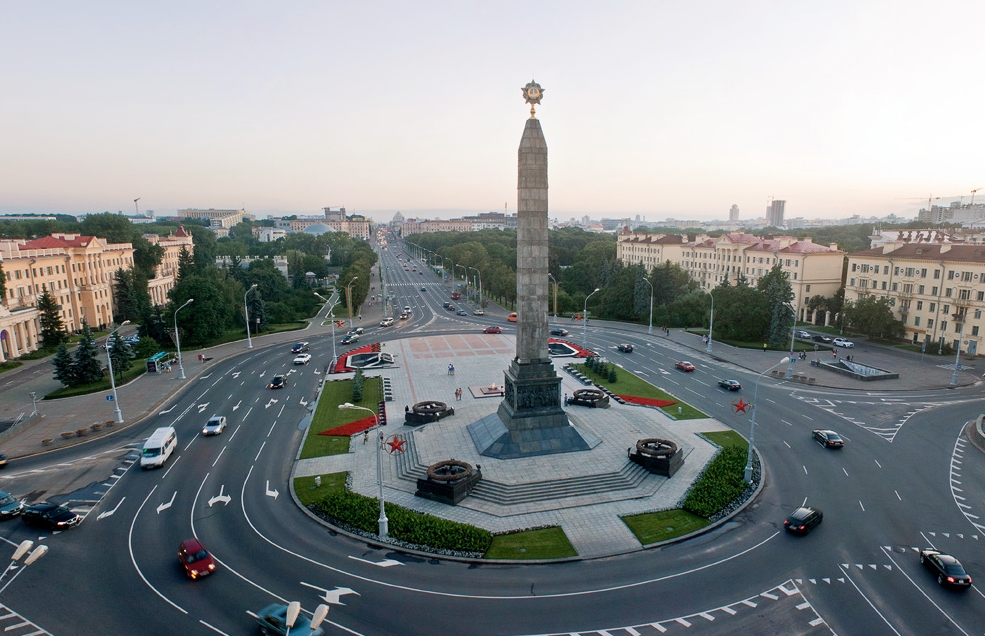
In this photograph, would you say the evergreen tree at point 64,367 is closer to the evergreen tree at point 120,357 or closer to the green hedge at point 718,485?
the evergreen tree at point 120,357

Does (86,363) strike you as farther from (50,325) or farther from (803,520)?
(803,520)

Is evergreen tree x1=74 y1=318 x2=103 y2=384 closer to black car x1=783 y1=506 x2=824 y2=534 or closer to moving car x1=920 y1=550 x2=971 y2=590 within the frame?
black car x1=783 y1=506 x2=824 y2=534

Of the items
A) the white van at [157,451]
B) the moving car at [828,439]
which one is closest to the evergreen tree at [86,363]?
the white van at [157,451]

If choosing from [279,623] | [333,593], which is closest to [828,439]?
[333,593]

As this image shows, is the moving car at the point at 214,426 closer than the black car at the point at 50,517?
No

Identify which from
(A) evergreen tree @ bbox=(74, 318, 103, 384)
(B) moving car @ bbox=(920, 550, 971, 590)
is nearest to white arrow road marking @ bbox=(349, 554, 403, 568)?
(B) moving car @ bbox=(920, 550, 971, 590)

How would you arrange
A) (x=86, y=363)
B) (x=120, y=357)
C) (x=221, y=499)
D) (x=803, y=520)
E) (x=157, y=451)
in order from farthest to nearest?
1. (x=120, y=357)
2. (x=86, y=363)
3. (x=157, y=451)
4. (x=221, y=499)
5. (x=803, y=520)

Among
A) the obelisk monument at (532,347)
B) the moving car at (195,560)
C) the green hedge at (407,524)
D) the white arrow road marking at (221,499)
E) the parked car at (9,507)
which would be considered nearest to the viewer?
the moving car at (195,560)
